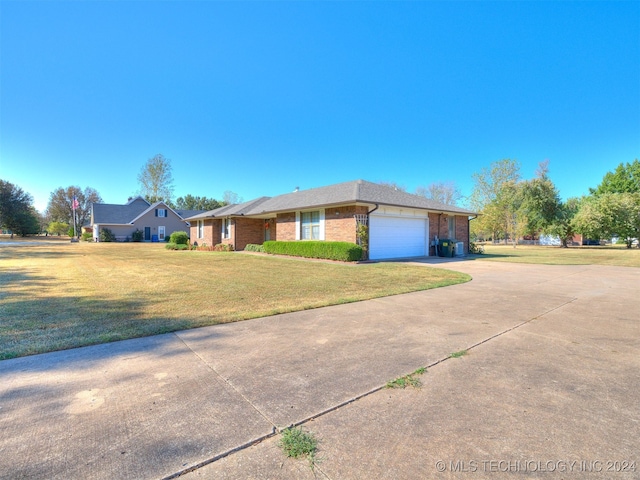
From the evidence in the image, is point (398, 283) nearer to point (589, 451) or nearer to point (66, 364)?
point (589, 451)

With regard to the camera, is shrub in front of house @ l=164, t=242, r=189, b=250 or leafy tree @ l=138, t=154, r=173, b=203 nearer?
shrub in front of house @ l=164, t=242, r=189, b=250

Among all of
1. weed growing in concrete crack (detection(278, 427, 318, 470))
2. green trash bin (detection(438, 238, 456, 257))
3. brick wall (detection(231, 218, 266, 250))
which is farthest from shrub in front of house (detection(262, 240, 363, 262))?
weed growing in concrete crack (detection(278, 427, 318, 470))

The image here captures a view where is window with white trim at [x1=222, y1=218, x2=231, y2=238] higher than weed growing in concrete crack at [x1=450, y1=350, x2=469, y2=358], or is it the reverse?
window with white trim at [x1=222, y1=218, x2=231, y2=238]

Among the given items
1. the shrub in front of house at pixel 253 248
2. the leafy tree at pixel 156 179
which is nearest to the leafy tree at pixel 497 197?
the shrub in front of house at pixel 253 248

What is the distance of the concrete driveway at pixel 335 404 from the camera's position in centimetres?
175

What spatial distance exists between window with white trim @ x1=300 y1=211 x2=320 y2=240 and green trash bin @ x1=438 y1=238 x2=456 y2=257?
8.13 meters

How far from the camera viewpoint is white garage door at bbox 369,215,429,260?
624 inches

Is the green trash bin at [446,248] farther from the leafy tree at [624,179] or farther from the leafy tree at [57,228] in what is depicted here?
the leafy tree at [57,228]

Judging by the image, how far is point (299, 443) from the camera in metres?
1.92

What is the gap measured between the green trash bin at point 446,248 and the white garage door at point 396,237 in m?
1.03

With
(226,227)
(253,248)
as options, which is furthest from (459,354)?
(226,227)

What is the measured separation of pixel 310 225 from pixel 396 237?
5.30 meters

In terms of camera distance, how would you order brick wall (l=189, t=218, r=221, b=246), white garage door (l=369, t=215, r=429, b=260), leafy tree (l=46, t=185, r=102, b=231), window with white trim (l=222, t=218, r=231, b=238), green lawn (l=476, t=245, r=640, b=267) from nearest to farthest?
green lawn (l=476, t=245, r=640, b=267)
white garage door (l=369, t=215, r=429, b=260)
window with white trim (l=222, t=218, r=231, b=238)
brick wall (l=189, t=218, r=221, b=246)
leafy tree (l=46, t=185, r=102, b=231)

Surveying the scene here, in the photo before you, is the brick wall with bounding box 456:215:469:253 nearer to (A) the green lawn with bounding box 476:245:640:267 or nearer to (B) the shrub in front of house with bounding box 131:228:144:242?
(A) the green lawn with bounding box 476:245:640:267
